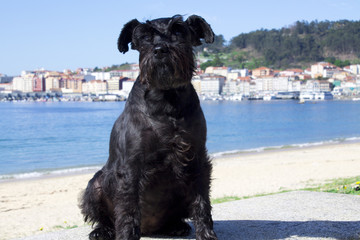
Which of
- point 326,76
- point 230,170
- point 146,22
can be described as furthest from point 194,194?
point 326,76

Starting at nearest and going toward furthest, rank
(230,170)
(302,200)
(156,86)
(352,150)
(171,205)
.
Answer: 1. (156,86)
2. (171,205)
3. (302,200)
4. (230,170)
5. (352,150)

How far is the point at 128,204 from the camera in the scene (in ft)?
11.2

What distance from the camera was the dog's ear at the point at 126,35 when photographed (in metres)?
3.53

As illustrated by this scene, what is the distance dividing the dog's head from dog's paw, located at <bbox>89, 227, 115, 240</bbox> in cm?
138

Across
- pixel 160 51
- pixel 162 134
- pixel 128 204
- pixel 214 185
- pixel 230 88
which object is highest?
pixel 160 51

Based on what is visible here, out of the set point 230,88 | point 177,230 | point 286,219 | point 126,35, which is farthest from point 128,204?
point 230,88

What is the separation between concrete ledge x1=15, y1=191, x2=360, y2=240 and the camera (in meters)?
4.15

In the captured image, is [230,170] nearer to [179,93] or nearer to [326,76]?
[179,93]

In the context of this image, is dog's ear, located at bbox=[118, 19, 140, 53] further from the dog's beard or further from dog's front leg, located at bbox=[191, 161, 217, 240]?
dog's front leg, located at bbox=[191, 161, 217, 240]

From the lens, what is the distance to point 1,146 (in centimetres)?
3422

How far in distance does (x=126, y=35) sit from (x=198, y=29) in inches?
21.4

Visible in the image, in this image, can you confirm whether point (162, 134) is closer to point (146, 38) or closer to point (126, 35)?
point (146, 38)

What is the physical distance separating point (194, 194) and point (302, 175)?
13.2 meters

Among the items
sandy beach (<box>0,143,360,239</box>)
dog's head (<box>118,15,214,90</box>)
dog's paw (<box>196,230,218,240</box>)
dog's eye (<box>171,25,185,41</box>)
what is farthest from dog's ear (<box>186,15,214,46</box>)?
sandy beach (<box>0,143,360,239</box>)
